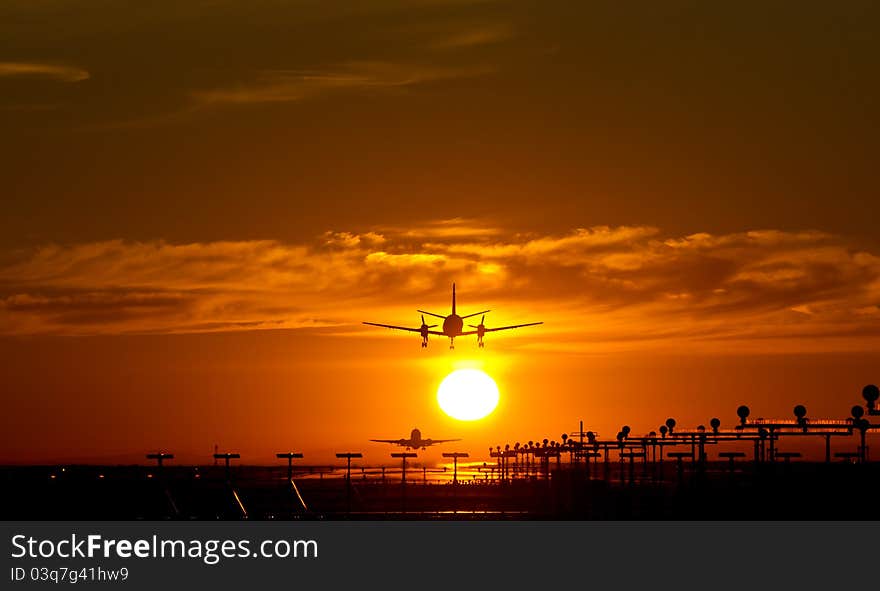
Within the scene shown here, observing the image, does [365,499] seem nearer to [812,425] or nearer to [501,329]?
[501,329]

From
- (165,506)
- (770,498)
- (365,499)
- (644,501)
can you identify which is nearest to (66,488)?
(165,506)

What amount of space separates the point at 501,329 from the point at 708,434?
85.1m

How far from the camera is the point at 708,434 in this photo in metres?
86.8
